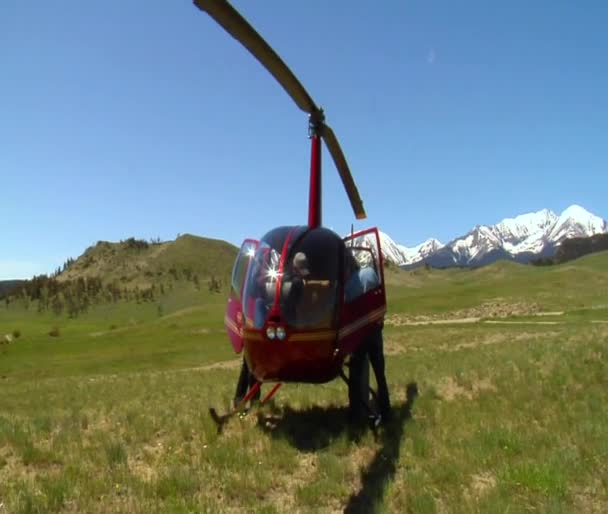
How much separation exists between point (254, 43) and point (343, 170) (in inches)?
166

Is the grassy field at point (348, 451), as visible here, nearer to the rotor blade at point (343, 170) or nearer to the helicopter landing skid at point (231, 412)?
the helicopter landing skid at point (231, 412)

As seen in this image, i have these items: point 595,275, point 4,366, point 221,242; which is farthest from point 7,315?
point 595,275

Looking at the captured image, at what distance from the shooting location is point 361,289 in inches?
320

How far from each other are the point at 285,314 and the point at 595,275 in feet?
289

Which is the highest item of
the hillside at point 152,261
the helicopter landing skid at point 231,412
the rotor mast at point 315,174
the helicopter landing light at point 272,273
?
the hillside at point 152,261

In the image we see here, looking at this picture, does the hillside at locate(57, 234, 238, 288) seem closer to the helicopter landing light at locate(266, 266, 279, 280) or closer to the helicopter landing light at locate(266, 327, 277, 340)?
the helicopter landing light at locate(266, 266, 279, 280)

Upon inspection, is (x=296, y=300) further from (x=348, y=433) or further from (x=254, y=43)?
(x=254, y=43)

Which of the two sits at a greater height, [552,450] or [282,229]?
[282,229]

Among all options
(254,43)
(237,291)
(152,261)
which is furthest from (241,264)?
(152,261)

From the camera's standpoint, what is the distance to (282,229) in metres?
7.60

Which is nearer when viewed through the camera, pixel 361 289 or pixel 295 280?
pixel 295 280

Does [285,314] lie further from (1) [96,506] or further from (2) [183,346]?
(2) [183,346]

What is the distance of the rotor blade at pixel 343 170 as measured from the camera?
8921 millimetres

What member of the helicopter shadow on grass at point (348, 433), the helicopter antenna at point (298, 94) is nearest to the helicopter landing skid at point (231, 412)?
the helicopter shadow on grass at point (348, 433)
